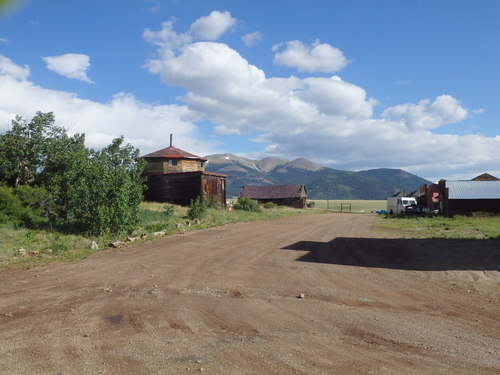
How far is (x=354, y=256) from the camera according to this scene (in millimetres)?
13961

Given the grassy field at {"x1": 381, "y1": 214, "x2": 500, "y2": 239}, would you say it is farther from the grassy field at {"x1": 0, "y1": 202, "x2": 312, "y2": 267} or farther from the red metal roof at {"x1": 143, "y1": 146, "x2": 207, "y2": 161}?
the red metal roof at {"x1": 143, "y1": 146, "x2": 207, "y2": 161}

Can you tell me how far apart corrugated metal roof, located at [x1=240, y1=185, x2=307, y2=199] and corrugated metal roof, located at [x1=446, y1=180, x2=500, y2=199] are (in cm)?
3388

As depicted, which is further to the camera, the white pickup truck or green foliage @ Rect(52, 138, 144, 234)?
the white pickup truck

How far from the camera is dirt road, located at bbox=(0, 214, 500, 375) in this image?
5.00 m

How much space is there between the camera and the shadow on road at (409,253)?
474 inches

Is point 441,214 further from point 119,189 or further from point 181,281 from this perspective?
point 181,281

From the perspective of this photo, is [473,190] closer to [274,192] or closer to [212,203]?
[212,203]

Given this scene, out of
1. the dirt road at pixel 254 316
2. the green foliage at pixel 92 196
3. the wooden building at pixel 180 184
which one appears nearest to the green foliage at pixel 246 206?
the wooden building at pixel 180 184

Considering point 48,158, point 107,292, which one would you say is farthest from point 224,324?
point 48,158

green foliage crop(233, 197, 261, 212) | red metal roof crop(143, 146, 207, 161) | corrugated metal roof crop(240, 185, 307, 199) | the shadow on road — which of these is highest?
red metal roof crop(143, 146, 207, 161)

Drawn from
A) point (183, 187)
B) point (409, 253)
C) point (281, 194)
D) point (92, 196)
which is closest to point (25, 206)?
point (92, 196)

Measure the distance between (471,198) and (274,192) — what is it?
40404 mm

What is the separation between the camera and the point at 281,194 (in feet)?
237

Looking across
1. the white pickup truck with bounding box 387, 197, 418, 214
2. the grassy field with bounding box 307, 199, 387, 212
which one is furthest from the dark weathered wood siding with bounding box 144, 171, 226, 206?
the grassy field with bounding box 307, 199, 387, 212
